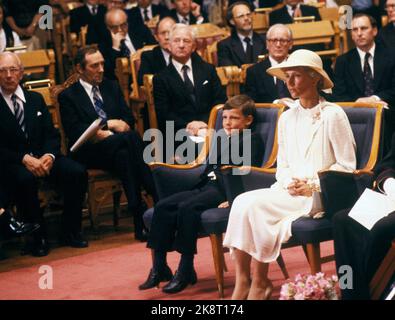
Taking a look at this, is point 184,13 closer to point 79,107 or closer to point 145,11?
point 145,11

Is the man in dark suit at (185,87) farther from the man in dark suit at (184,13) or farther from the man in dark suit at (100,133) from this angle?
the man in dark suit at (184,13)

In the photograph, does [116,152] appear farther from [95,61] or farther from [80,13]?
[80,13]

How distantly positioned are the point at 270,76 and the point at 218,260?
264cm

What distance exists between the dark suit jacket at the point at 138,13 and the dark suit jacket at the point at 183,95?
2477 mm

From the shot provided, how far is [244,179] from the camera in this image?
6.11 meters

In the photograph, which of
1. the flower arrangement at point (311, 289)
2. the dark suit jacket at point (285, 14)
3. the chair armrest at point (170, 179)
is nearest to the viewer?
the flower arrangement at point (311, 289)

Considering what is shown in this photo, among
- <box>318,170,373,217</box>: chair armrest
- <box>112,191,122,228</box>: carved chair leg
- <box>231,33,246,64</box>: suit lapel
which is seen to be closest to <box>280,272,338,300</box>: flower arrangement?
<box>318,170,373,217</box>: chair armrest

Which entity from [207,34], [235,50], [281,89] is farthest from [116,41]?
[281,89]

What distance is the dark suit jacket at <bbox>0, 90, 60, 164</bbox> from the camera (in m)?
7.59

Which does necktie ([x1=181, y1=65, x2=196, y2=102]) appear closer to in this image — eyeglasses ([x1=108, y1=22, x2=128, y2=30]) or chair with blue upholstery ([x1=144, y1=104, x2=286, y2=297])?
chair with blue upholstery ([x1=144, y1=104, x2=286, y2=297])

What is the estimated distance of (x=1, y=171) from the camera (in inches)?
294

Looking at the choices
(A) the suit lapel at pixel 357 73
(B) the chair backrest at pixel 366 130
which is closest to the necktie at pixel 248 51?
(A) the suit lapel at pixel 357 73

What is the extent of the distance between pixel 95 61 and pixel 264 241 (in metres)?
2.82

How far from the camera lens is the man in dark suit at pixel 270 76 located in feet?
26.9
